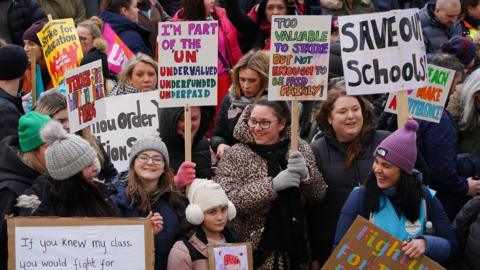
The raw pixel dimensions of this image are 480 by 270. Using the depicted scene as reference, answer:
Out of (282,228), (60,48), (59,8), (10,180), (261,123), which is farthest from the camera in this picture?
(59,8)

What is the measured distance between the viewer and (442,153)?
353 inches

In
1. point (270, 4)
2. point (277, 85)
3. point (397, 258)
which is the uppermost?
point (270, 4)

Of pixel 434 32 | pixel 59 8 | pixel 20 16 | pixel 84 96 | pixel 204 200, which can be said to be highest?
pixel 59 8

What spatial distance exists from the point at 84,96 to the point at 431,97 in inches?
107

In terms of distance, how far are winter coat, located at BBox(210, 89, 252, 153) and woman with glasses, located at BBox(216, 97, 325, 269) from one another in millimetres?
1222

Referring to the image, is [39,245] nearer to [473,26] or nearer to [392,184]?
[392,184]

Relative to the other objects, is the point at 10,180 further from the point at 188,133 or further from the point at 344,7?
the point at 344,7

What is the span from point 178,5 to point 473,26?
3628mm

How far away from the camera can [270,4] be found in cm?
1133

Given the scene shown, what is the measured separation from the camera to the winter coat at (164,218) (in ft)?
23.8

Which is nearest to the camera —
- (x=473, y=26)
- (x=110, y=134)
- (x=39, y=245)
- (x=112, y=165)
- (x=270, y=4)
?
(x=39, y=245)

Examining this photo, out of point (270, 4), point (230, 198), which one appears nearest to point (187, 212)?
point (230, 198)

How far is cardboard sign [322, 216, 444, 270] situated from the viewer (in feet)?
23.2

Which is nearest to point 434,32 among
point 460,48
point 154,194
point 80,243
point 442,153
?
point 460,48
